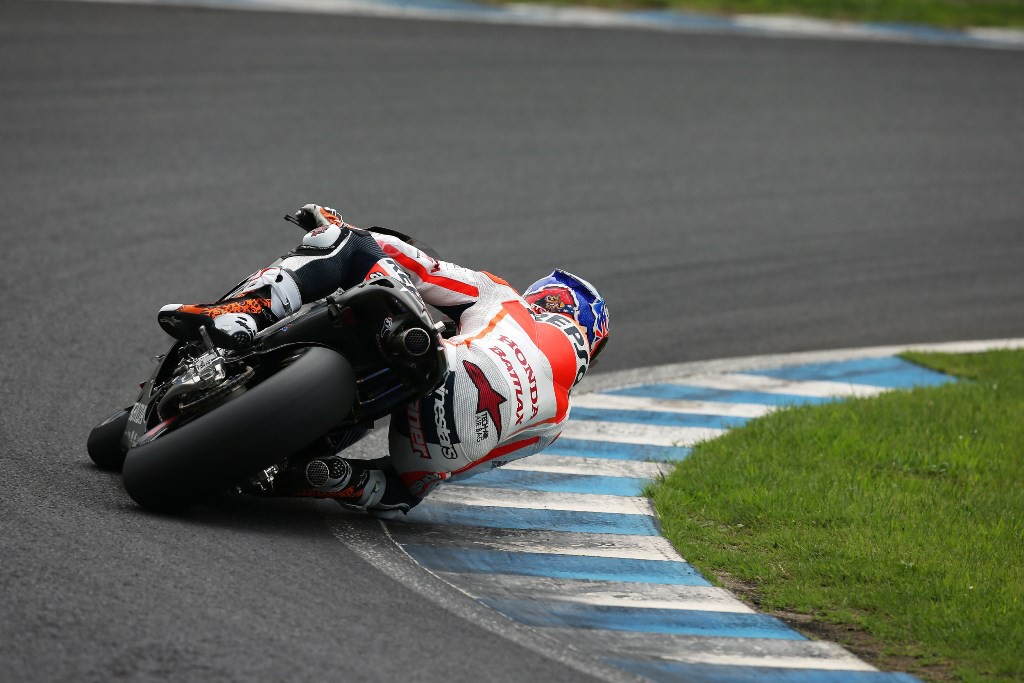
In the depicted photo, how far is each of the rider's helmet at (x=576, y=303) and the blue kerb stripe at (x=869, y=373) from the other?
108 inches

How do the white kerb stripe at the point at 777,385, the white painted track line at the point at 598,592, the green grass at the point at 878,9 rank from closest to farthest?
the white painted track line at the point at 598,592
the white kerb stripe at the point at 777,385
the green grass at the point at 878,9

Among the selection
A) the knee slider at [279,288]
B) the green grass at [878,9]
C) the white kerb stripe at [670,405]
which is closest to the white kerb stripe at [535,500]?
the knee slider at [279,288]

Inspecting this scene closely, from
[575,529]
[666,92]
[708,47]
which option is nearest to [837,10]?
[708,47]

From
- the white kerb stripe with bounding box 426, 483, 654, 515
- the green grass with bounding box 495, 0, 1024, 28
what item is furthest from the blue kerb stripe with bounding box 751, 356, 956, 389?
the green grass with bounding box 495, 0, 1024, 28

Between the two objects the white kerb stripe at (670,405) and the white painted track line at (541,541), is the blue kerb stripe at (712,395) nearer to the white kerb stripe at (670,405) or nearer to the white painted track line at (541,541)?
the white kerb stripe at (670,405)

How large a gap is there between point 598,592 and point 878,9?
55.0 feet

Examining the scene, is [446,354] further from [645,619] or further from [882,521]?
[882,521]

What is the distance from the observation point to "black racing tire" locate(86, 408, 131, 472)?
16.6 ft

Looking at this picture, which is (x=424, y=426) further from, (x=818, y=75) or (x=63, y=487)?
(x=818, y=75)

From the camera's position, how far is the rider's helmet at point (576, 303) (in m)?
5.45

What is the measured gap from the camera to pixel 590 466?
6.19 m

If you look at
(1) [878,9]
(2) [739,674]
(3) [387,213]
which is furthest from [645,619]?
(1) [878,9]

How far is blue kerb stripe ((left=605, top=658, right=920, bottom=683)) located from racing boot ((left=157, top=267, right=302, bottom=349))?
69.1 inches

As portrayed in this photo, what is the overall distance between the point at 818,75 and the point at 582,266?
295 inches
